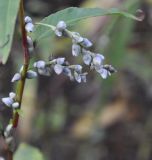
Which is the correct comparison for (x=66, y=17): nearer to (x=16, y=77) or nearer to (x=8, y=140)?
(x=16, y=77)

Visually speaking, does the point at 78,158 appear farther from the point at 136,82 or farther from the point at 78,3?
the point at 78,3

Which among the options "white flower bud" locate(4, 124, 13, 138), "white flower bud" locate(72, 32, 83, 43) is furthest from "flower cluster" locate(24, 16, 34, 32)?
"white flower bud" locate(4, 124, 13, 138)

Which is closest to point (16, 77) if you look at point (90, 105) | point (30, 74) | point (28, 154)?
point (30, 74)

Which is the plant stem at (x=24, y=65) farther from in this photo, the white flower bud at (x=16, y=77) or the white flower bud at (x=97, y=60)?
the white flower bud at (x=97, y=60)

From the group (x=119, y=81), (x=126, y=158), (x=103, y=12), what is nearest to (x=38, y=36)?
(x=103, y=12)

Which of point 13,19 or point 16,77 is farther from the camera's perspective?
point 16,77

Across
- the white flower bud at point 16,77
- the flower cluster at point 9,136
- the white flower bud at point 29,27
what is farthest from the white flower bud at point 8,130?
the white flower bud at point 29,27
